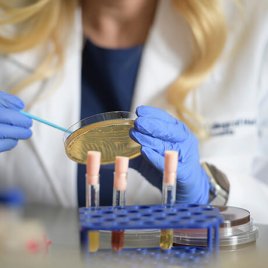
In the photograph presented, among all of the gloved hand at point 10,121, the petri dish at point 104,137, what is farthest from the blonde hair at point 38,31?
the petri dish at point 104,137

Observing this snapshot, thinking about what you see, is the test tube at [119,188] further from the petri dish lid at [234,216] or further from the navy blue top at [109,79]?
the navy blue top at [109,79]

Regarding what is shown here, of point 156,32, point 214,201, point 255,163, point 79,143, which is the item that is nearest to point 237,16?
point 156,32

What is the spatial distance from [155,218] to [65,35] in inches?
26.1

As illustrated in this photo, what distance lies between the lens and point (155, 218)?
595 millimetres

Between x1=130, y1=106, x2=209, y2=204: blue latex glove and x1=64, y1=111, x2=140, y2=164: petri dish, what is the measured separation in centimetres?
2

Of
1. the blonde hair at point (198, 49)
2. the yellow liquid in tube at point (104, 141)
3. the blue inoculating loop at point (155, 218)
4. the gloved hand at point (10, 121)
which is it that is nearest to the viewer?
the blue inoculating loop at point (155, 218)

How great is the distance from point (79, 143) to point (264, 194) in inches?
15.2

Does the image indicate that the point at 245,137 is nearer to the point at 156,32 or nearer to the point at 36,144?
the point at 156,32

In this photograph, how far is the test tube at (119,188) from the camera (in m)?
0.64

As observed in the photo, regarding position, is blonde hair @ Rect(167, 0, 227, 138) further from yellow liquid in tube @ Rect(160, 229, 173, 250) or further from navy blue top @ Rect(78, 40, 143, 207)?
yellow liquid in tube @ Rect(160, 229, 173, 250)

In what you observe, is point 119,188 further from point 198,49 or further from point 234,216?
point 198,49

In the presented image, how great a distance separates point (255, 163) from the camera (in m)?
1.14

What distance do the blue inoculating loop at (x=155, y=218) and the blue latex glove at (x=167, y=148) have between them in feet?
0.38

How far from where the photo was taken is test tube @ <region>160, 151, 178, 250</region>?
2.11ft
